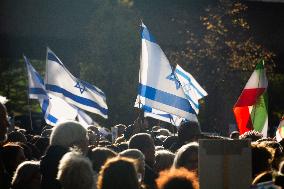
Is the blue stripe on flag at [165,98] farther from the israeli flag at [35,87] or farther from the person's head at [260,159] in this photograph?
the israeli flag at [35,87]

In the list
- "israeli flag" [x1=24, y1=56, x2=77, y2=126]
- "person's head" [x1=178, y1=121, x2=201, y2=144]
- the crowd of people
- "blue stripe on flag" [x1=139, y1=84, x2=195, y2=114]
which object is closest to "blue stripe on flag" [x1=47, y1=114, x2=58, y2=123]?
"israeli flag" [x1=24, y1=56, x2=77, y2=126]

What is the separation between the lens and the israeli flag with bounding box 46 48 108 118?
1656 cm

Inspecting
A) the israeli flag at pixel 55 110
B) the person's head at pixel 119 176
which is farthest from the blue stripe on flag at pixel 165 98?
the person's head at pixel 119 176

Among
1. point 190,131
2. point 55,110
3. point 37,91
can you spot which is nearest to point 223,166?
point 190,131

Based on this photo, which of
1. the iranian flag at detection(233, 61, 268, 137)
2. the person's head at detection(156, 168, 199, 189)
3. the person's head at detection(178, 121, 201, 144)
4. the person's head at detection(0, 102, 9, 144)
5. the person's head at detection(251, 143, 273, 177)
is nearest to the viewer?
the person's head at detection(156, 168, 199, 189)

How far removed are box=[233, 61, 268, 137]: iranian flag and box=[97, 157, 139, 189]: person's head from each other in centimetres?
922

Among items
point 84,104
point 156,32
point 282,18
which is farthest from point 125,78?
point 84,104

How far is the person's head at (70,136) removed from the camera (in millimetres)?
7668

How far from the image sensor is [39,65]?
63.6m

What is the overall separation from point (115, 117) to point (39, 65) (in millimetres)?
22132

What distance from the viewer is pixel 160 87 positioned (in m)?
13.5

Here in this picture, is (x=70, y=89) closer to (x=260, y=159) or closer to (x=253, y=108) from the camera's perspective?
(x=253, y=108)

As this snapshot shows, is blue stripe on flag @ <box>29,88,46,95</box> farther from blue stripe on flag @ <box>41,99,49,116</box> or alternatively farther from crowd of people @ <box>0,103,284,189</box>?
crowd of people @ <box>0,103,284,189</box>

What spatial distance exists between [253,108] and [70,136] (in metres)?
8.36
